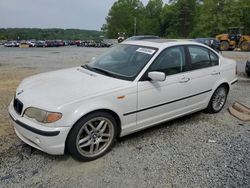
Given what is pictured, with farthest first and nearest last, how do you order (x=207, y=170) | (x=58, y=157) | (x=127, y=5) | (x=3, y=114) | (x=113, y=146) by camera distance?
(x=127, y=5) < (x=3, y=114) < (x=113, y=146) < (x=58, y=157) < (x=207, y=170)

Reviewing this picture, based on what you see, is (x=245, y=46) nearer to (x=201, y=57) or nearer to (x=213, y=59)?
(x=213, y=59)

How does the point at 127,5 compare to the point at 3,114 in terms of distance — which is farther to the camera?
the point at 127,5

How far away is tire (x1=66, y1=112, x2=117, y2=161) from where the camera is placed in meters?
3.05

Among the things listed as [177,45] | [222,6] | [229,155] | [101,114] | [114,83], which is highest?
[222,6]

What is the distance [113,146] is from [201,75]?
2.02m

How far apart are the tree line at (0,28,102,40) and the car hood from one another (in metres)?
92.2

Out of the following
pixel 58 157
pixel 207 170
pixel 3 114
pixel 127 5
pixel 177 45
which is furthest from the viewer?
pixel 127 5

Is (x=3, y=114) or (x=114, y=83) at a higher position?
(x=114, y=83)

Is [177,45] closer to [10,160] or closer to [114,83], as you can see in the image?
[114,83]

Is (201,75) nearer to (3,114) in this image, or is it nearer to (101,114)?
(101,114)

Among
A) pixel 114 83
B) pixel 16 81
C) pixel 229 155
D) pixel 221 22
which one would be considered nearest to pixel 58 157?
pixel 114 83

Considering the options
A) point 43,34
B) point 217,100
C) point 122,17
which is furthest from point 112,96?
point 43,34

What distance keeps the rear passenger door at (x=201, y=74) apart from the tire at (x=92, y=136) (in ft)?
5.52

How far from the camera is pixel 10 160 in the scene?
3236 mm
